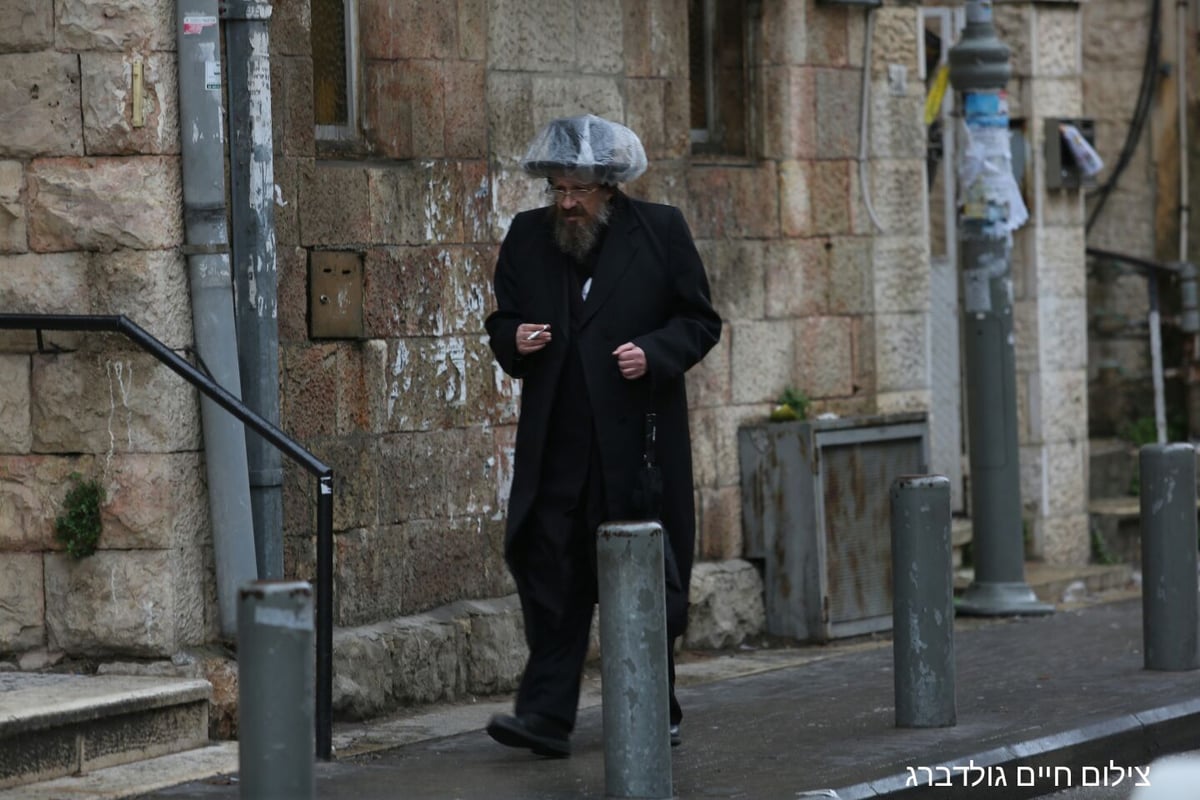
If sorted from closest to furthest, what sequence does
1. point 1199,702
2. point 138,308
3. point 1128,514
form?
1. point 138,308
2. point 1199,702
3. point 1128,514

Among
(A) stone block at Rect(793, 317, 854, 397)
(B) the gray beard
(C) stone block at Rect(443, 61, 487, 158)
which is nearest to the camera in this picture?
(B) the gray beard

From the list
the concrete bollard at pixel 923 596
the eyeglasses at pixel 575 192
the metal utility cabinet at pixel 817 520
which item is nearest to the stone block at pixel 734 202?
the metal utility cabinet at pixel 817 520

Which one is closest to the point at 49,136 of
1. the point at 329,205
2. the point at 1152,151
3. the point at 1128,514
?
the point at 329,205

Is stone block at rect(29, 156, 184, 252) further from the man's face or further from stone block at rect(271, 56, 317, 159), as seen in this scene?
the man's face

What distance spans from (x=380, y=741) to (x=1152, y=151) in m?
8.46

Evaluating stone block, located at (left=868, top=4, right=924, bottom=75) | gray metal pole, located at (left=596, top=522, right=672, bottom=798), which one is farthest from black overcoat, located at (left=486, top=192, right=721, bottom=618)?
stone block, located at (left=868, top=4, right=924, bottom=75)

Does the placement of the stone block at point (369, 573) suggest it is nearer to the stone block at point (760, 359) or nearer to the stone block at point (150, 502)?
the stone block at point (150, 502)

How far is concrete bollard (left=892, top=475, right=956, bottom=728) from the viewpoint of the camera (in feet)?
25.6

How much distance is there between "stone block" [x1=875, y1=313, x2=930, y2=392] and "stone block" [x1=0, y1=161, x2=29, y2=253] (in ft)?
15.0

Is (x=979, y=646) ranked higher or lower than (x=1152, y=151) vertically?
lower

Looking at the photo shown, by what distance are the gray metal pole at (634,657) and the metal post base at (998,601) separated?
4761mm

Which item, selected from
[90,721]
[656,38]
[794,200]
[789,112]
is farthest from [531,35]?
[90,721]

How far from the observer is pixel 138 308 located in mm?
7664

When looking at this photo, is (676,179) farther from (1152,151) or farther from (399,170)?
(1152,151)
